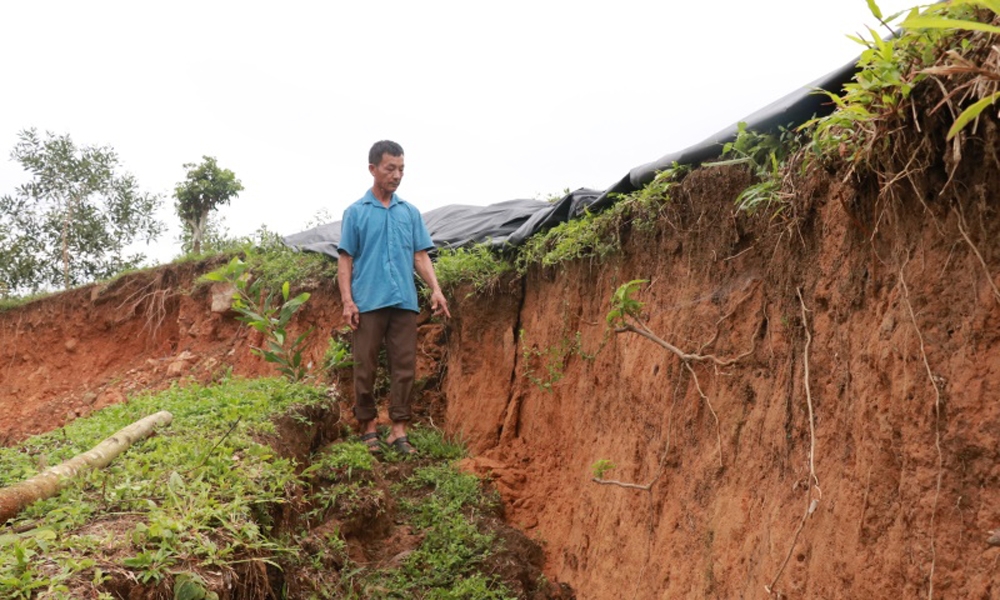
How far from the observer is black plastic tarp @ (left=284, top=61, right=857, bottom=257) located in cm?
375

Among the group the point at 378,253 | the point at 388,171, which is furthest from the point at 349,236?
the point at 388,171

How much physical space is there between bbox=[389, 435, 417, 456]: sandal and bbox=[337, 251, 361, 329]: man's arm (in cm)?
95

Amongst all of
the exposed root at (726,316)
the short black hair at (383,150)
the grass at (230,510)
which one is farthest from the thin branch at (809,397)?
the short black hair at (383,150)

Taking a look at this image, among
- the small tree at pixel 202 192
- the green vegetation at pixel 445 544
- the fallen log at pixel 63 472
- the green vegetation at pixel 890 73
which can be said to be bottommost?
the green vegetation at pixel 445 544

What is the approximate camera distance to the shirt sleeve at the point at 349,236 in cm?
655

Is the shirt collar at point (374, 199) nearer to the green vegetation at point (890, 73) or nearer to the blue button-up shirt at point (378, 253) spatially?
the blue button-up shirt at point (378, 253)

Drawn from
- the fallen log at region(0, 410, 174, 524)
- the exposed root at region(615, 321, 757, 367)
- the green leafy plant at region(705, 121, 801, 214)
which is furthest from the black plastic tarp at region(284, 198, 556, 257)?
the fallen log at region(0, 410, 174, 524)

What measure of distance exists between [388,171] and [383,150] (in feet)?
0.54

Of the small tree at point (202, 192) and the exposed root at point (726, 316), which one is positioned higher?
the small tree at point (202, 192)

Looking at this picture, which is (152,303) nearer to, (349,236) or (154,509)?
(349,236)

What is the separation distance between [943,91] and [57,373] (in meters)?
12.8

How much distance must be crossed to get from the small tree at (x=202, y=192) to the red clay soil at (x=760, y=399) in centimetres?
674

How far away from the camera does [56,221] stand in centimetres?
1498

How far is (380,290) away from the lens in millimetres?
6477
